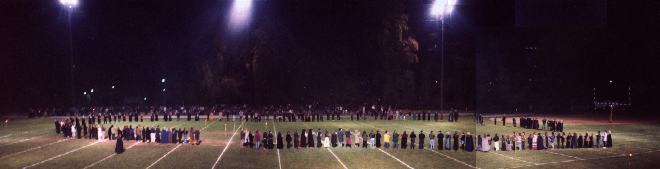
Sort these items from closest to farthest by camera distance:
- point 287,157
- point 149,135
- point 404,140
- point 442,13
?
point 287,157
point 404,140
point 149,135
point 442,13

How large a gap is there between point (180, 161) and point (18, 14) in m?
53.2

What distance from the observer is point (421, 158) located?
882 inches

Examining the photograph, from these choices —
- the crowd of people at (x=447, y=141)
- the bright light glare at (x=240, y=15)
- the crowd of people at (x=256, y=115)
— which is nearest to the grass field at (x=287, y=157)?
the crowd of people at (x=447, y=141)

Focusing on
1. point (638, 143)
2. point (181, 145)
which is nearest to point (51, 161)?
point (181, 145)

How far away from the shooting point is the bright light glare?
70.1m

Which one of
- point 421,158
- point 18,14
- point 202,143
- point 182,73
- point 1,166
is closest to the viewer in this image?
point 1,166

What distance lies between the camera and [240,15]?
70812mm

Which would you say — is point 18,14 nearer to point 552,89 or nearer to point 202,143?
point 202,143

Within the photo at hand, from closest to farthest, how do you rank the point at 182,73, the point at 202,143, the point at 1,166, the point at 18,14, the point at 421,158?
the point at 1,166
the point at 421,158
the point at 202,143
the point at 18,14
the point at 182,73

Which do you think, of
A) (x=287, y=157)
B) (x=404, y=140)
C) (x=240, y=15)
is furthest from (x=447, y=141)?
(x=240, y=15)

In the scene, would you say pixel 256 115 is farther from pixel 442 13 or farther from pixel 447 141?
pixel 447 141

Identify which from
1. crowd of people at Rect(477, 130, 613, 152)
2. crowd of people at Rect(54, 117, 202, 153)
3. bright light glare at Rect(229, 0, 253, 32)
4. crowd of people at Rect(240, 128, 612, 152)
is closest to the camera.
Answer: crowd of people at Rect(477, 130, 613, 152)

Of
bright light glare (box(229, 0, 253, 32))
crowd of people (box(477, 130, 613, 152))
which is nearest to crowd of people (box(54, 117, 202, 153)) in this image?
crowd of people (box(477, 130, 613, 152))

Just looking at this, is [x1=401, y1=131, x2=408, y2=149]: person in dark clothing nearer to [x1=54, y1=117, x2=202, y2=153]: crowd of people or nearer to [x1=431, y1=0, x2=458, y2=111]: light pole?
[x1=54, y1=117, x2=202, y2=153]: crowd of people
